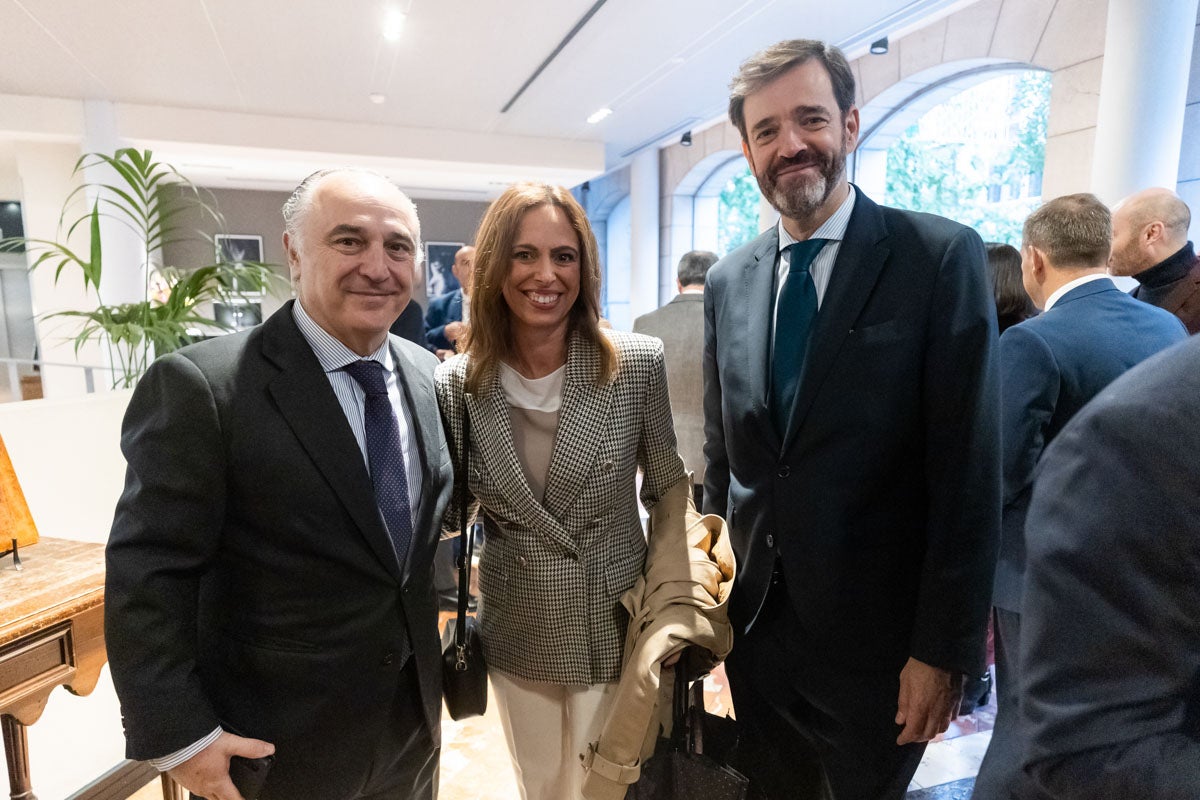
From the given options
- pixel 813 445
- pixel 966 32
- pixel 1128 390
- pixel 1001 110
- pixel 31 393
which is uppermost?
pixel 966 32

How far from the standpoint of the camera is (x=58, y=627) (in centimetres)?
146

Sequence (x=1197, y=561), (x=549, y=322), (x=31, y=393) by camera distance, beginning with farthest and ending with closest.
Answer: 1. (x=31, y=393)
2. (x=549, y=322)
3. (x=1197, y=561)

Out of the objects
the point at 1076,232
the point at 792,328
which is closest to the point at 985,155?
the point at 1076,232

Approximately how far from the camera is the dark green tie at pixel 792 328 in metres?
1.42

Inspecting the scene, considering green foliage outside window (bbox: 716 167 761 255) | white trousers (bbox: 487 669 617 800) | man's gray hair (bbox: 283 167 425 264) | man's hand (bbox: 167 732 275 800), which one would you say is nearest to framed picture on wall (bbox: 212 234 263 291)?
green foliage outside window (bbox: 716 167 761 255)

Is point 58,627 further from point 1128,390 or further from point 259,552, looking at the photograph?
point 1128,390

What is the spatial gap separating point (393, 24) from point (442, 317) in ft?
7.46

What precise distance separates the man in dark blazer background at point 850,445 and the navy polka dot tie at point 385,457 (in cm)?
73

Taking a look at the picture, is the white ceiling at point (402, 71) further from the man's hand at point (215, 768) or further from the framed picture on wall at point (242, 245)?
the man's hand at point (215, 768)

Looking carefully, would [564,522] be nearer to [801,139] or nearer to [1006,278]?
[801,139]

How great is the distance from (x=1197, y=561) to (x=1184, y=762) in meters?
0.18

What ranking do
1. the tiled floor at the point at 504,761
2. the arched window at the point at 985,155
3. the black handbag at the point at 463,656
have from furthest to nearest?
the arched window at the point at 985,155, the tiled floor at the point at 504,761, the black handbag at the point at 463,656

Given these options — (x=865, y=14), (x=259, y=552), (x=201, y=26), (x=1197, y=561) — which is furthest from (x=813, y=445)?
(x=201, y=26)

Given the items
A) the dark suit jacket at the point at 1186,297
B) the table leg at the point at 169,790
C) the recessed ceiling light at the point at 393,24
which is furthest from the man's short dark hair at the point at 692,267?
the table leg at the point at 169,790
